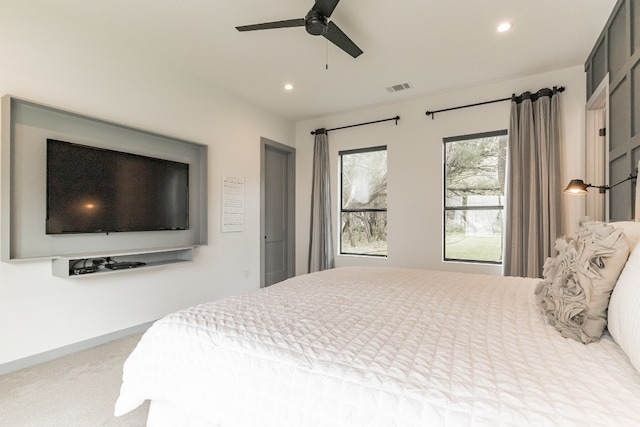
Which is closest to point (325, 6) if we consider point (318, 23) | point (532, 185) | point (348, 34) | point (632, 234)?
point (318, 23)

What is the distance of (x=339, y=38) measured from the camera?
2271 mm

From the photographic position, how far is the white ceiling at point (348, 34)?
234 cm

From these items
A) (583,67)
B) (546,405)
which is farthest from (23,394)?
(583,67)

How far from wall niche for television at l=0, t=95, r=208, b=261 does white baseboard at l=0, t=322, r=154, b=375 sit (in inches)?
30.7

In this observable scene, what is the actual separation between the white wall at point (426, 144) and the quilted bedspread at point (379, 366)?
8.10 ft

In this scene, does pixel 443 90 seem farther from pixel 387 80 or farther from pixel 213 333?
pixel 213 333

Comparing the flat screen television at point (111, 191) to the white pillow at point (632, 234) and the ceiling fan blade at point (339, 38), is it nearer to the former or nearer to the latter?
the ceiling fan blade at point (339, 38)

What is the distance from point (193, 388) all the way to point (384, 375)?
0.72 m

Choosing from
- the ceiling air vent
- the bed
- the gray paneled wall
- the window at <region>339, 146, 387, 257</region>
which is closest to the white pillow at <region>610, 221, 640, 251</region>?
the bed

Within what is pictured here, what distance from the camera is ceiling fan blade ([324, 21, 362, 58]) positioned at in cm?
214

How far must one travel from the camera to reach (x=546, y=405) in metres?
0.67

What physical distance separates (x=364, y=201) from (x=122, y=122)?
127 inches

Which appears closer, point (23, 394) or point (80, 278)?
point (23, 394)

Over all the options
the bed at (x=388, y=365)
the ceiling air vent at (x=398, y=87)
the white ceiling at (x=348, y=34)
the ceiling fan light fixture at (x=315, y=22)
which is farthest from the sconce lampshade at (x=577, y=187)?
the ceiling fan light fixture at (x=315, y=22)
